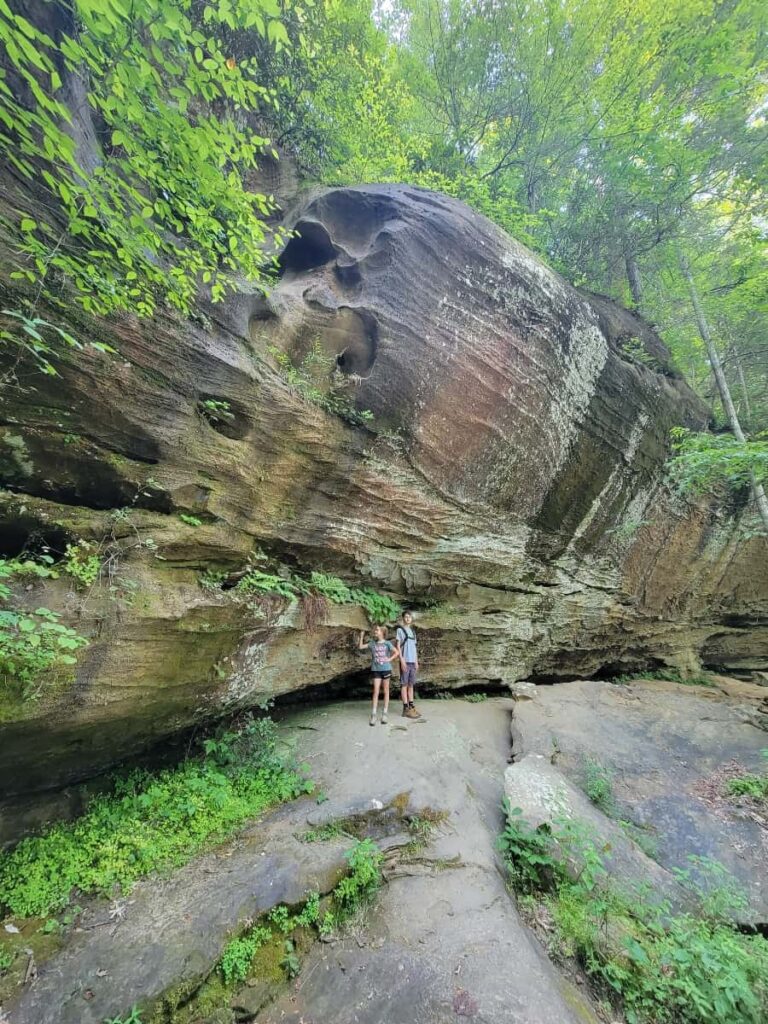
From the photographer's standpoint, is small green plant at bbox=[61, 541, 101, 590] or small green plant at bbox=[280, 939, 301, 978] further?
small green plant at bbox=[61, 541, 101, 590]

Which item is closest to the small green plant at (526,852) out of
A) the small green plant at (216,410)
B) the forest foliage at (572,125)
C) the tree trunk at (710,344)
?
the small green plant at (216,410)

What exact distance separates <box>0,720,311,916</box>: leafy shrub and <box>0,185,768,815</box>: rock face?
624mm

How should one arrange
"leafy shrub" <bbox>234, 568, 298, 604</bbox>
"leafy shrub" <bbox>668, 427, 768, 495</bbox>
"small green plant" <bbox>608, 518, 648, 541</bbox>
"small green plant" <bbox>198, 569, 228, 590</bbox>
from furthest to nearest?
"small green plant" <bbox>608, 518, 648, 541</bbox>, "leafy shrub" <bbox>668, 427, 768, 495</bbox>, "leafy shrub" <bbox>234, 568, 298, 604</bbox>, "small green plant" <bbox>198, 569, 228, 590</bbox>

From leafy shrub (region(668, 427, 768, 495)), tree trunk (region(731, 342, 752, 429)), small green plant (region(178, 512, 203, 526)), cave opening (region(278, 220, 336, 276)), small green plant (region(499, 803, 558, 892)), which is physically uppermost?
tree trunk (region(731, 342, 752, 429))

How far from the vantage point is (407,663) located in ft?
27.2

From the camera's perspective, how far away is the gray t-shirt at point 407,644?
327 inches

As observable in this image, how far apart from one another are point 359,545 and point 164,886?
5076 millimetres

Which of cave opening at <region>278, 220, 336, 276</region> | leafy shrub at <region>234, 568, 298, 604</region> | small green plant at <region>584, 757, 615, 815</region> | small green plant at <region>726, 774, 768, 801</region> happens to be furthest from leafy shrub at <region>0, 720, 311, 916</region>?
cave opening at <region>278, 220, 336, 276</region>

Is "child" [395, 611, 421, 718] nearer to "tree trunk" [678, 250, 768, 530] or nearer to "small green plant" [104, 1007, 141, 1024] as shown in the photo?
"small green plant" [104, 1007, 141, 1024]

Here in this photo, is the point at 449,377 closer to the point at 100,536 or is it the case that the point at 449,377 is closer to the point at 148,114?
the point at 148,114

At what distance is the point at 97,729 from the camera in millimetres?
5207

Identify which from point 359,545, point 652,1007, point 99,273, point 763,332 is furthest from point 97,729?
point 763,332

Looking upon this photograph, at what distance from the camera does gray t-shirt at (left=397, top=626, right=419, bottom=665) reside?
8305 mm

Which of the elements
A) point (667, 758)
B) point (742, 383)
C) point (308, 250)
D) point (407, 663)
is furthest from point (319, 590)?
point (742, 383)
